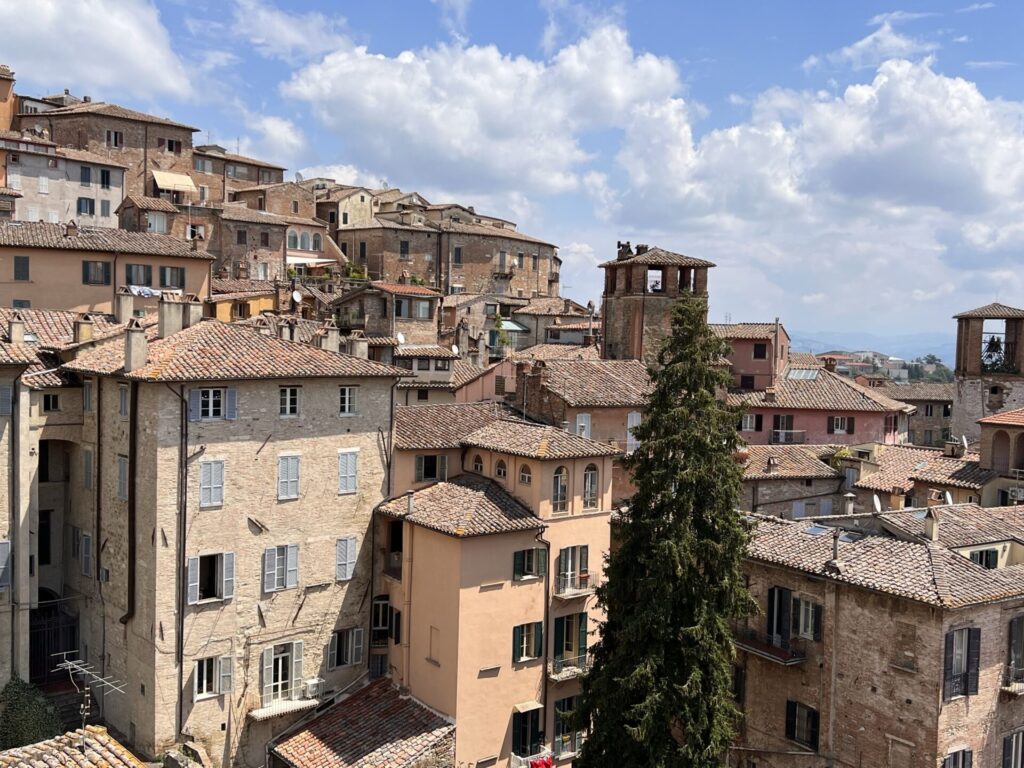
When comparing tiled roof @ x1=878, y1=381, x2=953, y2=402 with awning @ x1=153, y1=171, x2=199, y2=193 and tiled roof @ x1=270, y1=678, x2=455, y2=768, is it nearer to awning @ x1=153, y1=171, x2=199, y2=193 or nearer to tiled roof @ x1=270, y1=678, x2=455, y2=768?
awning @ x1=153, y1=171, x2=199, y2=193

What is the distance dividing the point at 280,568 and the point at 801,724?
18893mm

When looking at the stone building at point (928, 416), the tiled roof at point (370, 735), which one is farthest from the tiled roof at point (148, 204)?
the stone building at point (928, 416)

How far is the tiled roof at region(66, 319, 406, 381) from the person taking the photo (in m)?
32.2

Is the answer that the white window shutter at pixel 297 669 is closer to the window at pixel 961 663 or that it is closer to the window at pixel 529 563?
the window at pixel 529 563

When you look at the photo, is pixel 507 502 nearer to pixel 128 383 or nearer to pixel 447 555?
pixel 447 555

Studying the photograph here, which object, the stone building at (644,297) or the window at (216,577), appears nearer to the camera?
the window at (216,577)

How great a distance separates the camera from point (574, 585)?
119ft

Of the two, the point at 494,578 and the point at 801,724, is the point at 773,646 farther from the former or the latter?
the point at 494,578

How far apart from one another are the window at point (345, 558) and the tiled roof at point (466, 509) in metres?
1.75

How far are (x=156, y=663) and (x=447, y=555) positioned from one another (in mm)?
10402

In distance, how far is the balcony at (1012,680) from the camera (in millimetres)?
29484

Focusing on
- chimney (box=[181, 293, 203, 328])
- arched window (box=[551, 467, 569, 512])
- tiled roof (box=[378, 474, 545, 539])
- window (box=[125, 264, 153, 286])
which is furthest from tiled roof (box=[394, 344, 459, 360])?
window (box=[125, 264, 153, 286])

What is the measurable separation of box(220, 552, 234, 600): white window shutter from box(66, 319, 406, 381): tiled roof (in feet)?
20.6

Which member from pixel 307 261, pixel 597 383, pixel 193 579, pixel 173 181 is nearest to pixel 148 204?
pixel 173 181
